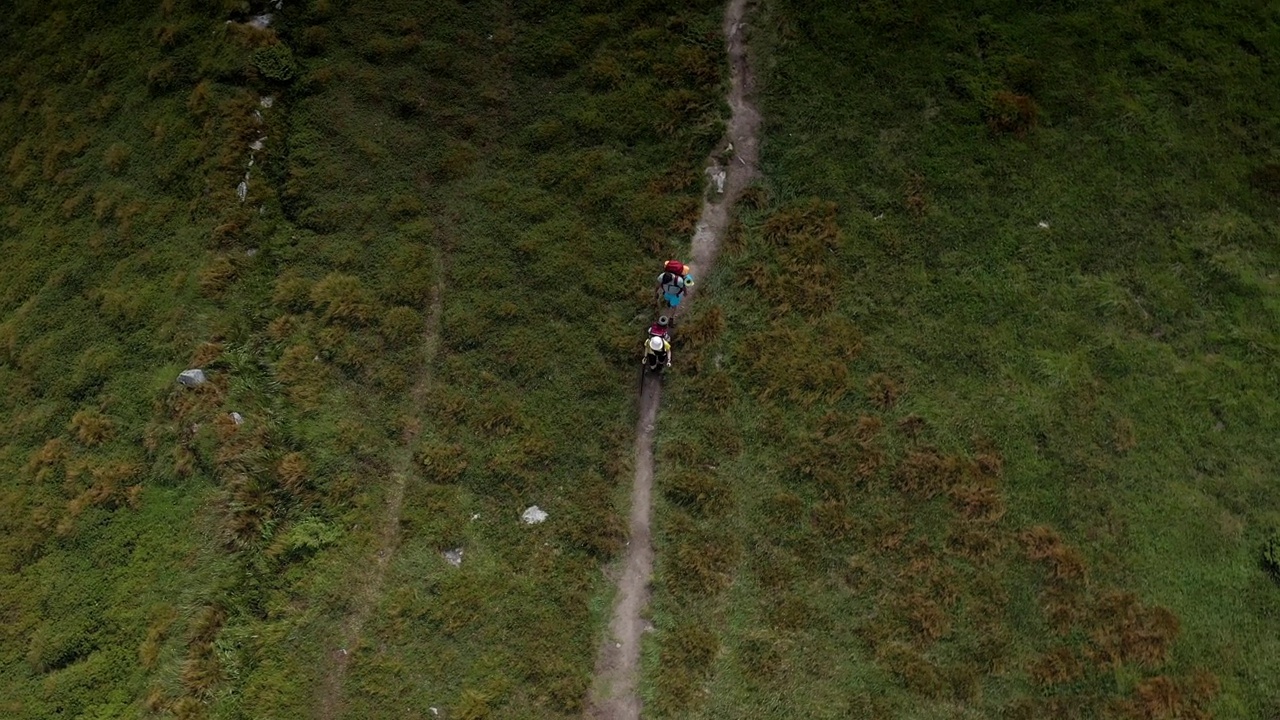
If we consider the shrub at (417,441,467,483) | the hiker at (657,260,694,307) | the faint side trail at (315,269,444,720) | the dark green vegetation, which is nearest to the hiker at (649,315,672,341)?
the hiker at (657,260,694,307)

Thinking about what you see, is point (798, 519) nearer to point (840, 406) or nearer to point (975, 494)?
point (840, 406)

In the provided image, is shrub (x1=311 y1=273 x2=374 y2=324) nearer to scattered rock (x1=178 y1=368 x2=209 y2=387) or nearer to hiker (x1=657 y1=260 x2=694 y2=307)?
scattered rock (x1=178 y1=368 x2=209 y2=387)

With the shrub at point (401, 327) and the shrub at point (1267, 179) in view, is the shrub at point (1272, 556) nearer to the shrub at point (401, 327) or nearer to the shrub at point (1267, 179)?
the shrub at point (1267, 179)

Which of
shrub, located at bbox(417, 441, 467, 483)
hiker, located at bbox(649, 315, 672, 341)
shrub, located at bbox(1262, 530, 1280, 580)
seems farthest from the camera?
shrub, located at bbox(417, 441, 467, 483)

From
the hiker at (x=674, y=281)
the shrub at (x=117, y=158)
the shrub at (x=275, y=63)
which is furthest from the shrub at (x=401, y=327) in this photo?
the shrub at (x=117, y=158)

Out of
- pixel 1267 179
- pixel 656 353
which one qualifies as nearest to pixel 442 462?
pixel 656 353
